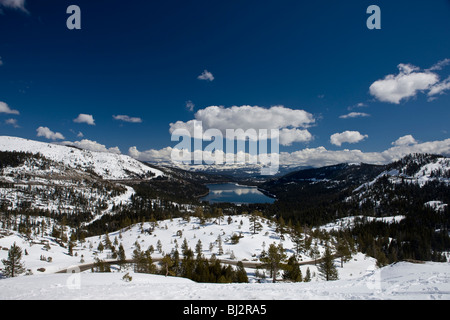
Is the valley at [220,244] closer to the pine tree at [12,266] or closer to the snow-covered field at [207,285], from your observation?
the snow-covered field at [207,285]

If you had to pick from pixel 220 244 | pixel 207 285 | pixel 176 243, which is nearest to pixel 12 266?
pixel 176 243

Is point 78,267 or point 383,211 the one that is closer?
point 78,267

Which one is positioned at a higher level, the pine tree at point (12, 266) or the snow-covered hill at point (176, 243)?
the pine tree at point (12, 266)

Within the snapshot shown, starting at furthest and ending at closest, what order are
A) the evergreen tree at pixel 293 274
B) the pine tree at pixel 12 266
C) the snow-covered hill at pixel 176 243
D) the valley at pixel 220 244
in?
the snow-covered hill at pixel 176 243 < the valley at pixel 220 244 < the pine tree at pixel 12 266 < the evergreen tree at pixel 293 274

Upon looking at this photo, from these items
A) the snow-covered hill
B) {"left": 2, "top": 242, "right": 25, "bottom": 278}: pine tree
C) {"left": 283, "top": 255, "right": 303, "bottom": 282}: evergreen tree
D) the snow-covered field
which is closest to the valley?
{"left": 283, "top": 255, "right": 303, "bottom": 282}: evergreen tree

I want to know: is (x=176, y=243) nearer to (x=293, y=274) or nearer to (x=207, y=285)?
(x=293, y=274)

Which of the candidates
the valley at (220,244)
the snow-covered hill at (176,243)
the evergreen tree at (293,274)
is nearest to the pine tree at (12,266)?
the valley at (220,244)

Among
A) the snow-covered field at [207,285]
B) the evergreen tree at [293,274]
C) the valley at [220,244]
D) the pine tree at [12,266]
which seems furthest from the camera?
the valley at [220,244]

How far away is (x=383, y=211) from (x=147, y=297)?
251206mm

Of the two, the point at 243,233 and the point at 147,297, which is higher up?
the point at 147,297

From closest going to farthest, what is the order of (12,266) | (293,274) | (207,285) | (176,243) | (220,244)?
(207,285) → (12,266) → (293,274) → (220,244) → (176,243)
